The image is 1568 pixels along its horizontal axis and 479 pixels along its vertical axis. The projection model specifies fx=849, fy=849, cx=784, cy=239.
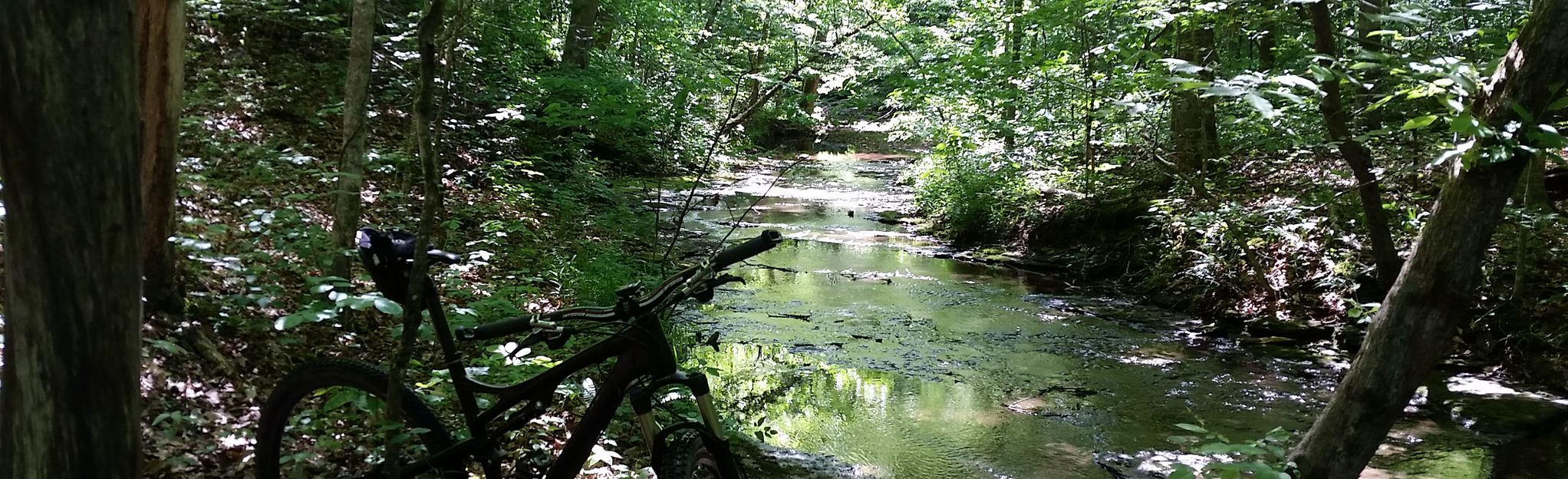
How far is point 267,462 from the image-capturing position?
260cm

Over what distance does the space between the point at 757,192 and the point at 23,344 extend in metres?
14.1

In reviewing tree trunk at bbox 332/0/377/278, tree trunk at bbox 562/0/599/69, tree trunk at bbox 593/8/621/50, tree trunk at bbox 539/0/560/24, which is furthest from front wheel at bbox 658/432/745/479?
tree trunk at bbox 593/8/621/50

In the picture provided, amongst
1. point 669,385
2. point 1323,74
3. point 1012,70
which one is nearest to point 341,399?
point 669,385

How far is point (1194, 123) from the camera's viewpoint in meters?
9.66

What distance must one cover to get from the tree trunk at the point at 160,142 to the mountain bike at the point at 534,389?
1.61 meters

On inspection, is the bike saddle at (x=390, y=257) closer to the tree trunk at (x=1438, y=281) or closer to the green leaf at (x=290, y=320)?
the green leaf at (x=290, y=320)

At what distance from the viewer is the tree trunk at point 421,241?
7.59 ft

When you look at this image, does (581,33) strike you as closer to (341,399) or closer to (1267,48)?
(1267,48)

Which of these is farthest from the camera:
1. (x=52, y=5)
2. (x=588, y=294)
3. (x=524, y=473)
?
(x=588, y=294)

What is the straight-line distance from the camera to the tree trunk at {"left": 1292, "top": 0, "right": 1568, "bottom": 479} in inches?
90.4

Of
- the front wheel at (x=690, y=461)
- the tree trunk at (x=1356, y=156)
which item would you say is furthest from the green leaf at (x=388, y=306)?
the tree trunk at (x=1356, y=156)

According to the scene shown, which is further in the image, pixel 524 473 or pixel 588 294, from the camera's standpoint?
pixel 588 294

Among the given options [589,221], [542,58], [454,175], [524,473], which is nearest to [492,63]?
[542,58]

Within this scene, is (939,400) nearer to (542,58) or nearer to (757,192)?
(542,58)
